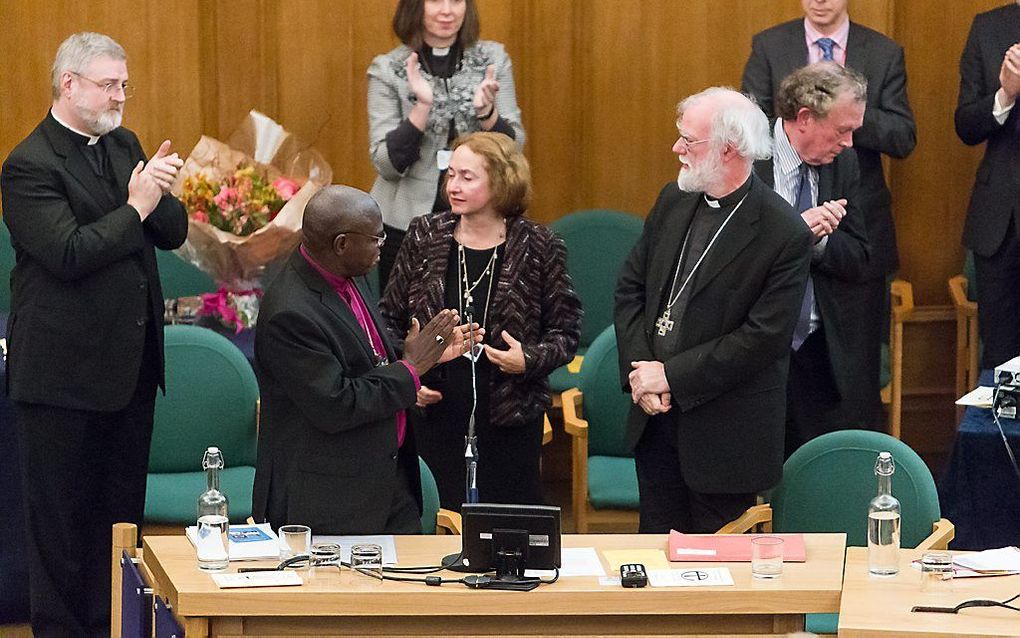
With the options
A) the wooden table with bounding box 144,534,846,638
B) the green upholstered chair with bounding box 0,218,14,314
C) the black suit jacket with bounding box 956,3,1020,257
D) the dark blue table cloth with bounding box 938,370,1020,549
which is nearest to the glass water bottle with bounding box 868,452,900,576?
the wooden table with bounding box 144,534,846,638

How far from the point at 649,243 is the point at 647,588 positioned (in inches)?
55.8

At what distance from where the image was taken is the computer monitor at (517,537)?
395cm

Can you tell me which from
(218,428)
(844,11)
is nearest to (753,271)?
(218,428)

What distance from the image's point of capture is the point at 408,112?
6.64m

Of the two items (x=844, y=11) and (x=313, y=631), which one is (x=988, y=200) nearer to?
(x=844, y=11)

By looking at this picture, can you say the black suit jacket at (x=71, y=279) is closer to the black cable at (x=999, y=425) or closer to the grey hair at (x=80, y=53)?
the grey hair at (x=80, y=53)

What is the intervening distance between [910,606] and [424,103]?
3.29 meters

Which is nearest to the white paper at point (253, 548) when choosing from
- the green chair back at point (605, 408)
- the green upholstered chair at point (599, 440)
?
the green upholstered chair at point (599, 440)

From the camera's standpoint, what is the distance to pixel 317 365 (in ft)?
13.8

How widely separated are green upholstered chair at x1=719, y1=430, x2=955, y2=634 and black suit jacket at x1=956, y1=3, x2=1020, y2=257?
7.34 feet

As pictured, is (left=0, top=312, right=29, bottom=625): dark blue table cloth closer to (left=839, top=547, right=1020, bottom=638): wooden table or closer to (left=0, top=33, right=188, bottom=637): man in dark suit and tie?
(left=0, top=33, right=188, bottom=637): man in dark suit and tie

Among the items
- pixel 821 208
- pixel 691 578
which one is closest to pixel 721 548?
pixel 691 578

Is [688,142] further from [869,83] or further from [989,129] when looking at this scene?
[989,129]

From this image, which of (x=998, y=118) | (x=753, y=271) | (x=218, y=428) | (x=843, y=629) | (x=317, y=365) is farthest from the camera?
(x=998, y=118)
